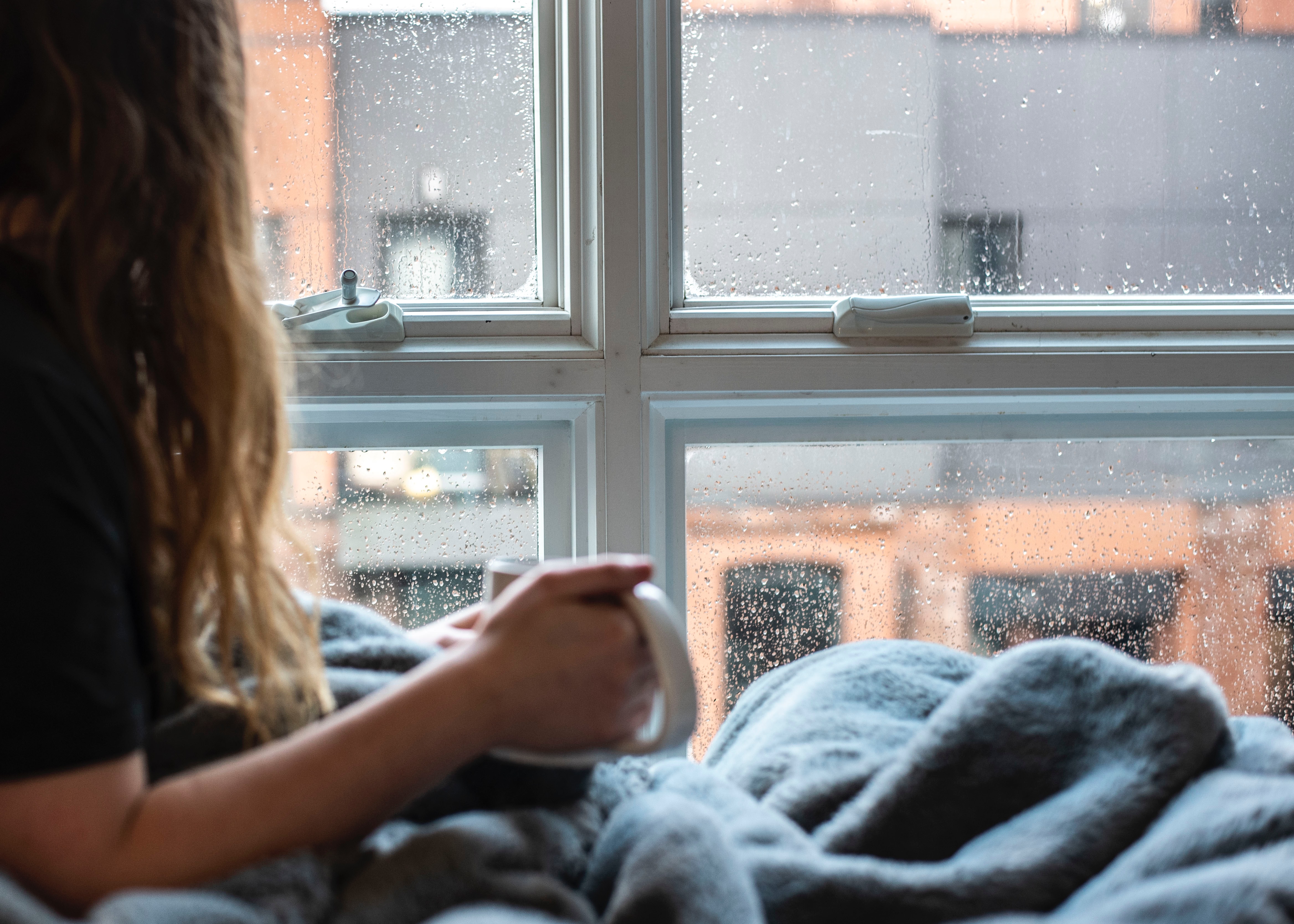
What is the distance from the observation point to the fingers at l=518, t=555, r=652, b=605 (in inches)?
20.0

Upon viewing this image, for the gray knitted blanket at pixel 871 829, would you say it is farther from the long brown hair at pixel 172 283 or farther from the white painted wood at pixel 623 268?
the white painted wood at pixel 623 268

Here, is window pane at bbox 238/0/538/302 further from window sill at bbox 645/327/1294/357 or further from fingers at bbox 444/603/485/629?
fingers at bbox 444/603/485/629

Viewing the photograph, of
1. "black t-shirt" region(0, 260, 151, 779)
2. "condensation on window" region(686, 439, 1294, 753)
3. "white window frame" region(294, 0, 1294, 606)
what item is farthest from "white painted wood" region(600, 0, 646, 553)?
"black t-shirt" region(0, 260, 151, 779)

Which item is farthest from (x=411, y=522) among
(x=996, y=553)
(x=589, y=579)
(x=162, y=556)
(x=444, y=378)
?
(x=996, y=553)

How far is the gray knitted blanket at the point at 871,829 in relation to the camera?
43 centimetres

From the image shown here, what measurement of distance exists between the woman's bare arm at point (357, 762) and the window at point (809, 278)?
1.48 feet

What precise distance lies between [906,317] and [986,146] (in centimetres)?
25

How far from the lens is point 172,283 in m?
0.56

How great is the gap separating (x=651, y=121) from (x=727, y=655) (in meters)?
0.60

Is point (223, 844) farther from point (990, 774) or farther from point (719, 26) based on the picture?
point (719, 26)

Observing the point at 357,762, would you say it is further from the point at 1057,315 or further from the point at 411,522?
the point at 1057,315

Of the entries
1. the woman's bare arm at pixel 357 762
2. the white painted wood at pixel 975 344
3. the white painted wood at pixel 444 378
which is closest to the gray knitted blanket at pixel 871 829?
the woman's bare arm at pixel 357 762

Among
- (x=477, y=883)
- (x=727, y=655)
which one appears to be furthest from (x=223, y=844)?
(x=727, y=655)

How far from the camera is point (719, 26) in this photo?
103cm
